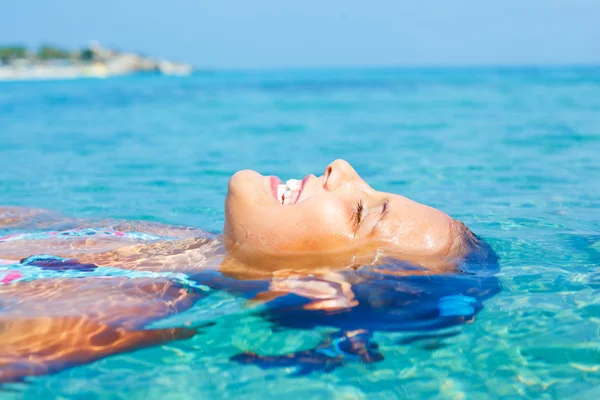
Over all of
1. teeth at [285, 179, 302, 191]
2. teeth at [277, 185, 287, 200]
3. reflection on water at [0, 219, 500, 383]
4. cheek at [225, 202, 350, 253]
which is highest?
teeth at [285, 179, 302, 191]

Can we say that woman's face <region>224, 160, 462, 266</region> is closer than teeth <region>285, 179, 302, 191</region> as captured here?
Yes

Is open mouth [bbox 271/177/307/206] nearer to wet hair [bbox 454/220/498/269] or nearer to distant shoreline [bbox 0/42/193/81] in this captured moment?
wet hair [bbox 454/220/498/269]

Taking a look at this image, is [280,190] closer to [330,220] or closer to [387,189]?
[330,220]

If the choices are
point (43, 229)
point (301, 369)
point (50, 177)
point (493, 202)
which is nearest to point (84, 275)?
point (301, 369)

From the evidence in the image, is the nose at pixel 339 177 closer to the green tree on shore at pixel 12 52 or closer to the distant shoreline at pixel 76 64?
the distant shoreline at pixel 76 64

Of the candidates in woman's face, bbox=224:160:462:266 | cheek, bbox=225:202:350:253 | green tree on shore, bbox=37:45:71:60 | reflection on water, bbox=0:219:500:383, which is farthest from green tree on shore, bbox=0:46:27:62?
cheek, bbox=225:202:350:253

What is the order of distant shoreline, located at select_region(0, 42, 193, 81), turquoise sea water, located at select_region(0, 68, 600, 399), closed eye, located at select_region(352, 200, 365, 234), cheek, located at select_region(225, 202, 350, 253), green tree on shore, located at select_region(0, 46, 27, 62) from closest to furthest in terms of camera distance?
turquoise sea water, located at select_region(0, 68, 600, 399)
cheek, located at select_region(225, 202, 350, 253)
closed eye, located at select_region(352, 200, 365, 234)
distant shoreline, located at select_region(0, 42, 193, 81)
green tree on shore, located at select_region(0, 46, 27, 62)

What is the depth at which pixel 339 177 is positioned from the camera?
3.40 m

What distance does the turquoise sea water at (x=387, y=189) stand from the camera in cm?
268

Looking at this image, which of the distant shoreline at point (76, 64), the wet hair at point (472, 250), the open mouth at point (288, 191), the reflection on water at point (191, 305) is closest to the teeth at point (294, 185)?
the open mouth at point (288, 191)

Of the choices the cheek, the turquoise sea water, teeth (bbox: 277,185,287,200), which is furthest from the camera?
teeth (bbox: 277,185,287,200)

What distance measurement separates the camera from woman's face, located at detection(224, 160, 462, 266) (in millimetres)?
3188

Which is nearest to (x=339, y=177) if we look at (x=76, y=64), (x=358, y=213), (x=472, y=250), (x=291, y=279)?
(x=358, y=213)

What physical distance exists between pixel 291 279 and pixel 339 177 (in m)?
0.62
